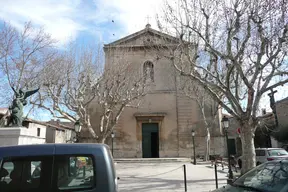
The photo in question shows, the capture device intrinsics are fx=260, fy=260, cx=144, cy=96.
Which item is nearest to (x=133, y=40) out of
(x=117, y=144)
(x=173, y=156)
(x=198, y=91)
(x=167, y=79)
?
(x=167, y=79)

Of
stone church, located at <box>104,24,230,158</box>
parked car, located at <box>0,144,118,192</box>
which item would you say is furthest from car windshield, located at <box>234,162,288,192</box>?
stone church, located at <box>104,24,230,158</box>

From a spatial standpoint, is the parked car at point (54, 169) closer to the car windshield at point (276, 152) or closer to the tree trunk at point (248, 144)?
the tree trunk at point (248, 144)

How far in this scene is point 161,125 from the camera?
25.7 m

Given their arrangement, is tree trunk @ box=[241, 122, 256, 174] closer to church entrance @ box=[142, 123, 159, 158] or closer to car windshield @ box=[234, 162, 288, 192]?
car windshield @ box=[234, 162, 288, 192]

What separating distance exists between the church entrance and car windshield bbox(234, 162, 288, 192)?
20.9 metres

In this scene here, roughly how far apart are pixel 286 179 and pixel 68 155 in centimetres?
332

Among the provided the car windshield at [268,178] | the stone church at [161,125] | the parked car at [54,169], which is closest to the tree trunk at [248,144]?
the car windshield at [268,178]

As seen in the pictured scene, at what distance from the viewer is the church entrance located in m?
25.6

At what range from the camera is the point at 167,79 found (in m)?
27.0

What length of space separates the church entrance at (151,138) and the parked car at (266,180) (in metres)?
20.9

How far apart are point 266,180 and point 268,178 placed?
55mm

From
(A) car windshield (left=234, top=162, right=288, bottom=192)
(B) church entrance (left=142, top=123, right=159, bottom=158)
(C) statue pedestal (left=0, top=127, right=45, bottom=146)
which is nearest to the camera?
(A) car windshield (left=234, top=162, right=288, bottom=192)

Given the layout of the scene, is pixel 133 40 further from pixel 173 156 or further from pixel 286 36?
pixel 286 36

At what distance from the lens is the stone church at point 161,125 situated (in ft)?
82.6
